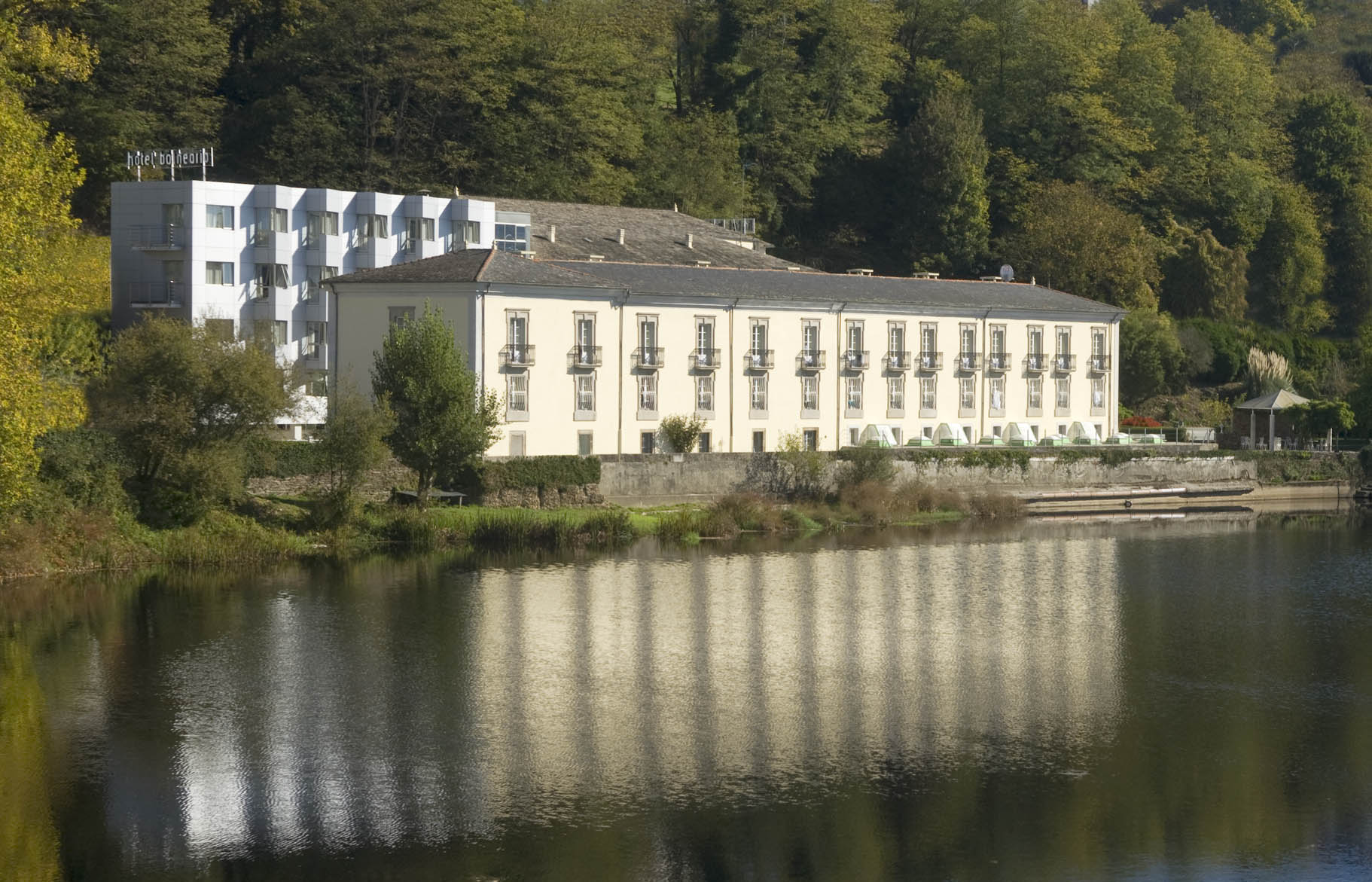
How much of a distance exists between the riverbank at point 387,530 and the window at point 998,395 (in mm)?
13593

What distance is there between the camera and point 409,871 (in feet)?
79.1

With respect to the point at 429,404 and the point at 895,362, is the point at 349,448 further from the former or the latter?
the point at 895,362

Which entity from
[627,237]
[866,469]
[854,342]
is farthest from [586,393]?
[627,237]

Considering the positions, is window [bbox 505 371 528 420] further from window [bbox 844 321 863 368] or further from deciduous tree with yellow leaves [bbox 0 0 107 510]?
deciduous tree with yellow leaves [bbox 0 0 107 510]

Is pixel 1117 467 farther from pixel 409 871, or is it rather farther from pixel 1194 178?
pixel 409 871

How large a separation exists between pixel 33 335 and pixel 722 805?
27.8 metres

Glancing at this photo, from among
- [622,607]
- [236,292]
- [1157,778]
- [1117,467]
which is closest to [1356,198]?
[1117,467]

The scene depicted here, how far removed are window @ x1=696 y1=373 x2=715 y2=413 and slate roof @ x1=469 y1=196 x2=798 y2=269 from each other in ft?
34.1

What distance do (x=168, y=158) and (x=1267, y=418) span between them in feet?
182

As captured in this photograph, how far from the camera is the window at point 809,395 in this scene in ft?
242

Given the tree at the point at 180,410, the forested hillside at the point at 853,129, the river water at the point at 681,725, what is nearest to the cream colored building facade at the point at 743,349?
the tree at the point at 180,410

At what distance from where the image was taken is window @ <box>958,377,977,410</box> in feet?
261

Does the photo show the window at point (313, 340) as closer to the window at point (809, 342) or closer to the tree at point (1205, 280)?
the window at point (809, 342)

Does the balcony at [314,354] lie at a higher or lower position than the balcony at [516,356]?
higher
